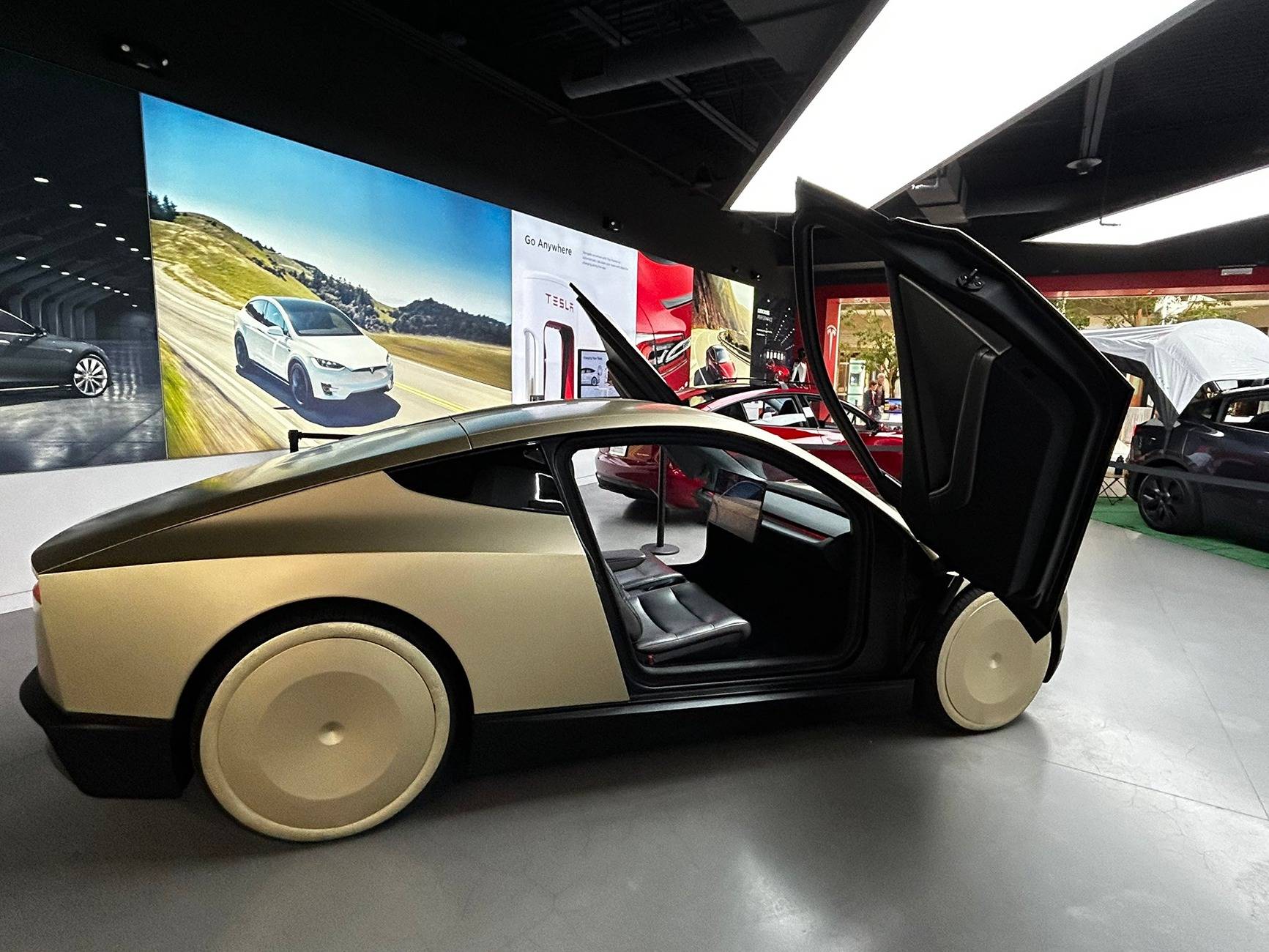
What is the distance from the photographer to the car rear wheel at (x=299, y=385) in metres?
4.46

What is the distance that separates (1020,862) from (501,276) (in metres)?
5.71

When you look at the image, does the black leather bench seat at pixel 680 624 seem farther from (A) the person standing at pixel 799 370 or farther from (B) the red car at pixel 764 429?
(A) the person standing at pixel 799 370

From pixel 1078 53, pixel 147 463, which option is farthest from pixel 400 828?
pixel 1078 53

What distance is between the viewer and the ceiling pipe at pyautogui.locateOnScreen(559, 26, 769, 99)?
439cm

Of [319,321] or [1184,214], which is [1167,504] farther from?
[319,321]

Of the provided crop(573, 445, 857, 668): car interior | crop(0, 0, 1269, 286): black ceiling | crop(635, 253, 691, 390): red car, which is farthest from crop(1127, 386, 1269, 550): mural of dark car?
crop(635, 253, 691, 390): red car

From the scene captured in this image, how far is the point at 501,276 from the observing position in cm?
601

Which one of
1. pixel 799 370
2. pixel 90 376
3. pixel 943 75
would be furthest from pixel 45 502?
pixel 799 370

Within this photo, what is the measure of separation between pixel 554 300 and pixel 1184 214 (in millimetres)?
6344

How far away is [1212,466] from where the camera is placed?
200 inches

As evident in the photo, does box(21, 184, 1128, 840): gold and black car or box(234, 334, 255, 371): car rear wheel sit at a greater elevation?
box(234, 334, 255, 371): car rear wheel

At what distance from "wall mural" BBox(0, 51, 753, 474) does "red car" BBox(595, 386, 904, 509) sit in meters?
1.66

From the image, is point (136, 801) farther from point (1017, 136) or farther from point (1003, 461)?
point (1017, 136)

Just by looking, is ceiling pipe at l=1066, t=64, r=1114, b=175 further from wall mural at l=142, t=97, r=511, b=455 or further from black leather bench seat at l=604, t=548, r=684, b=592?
wall mural at l=142, t=97, r=511, b=455
